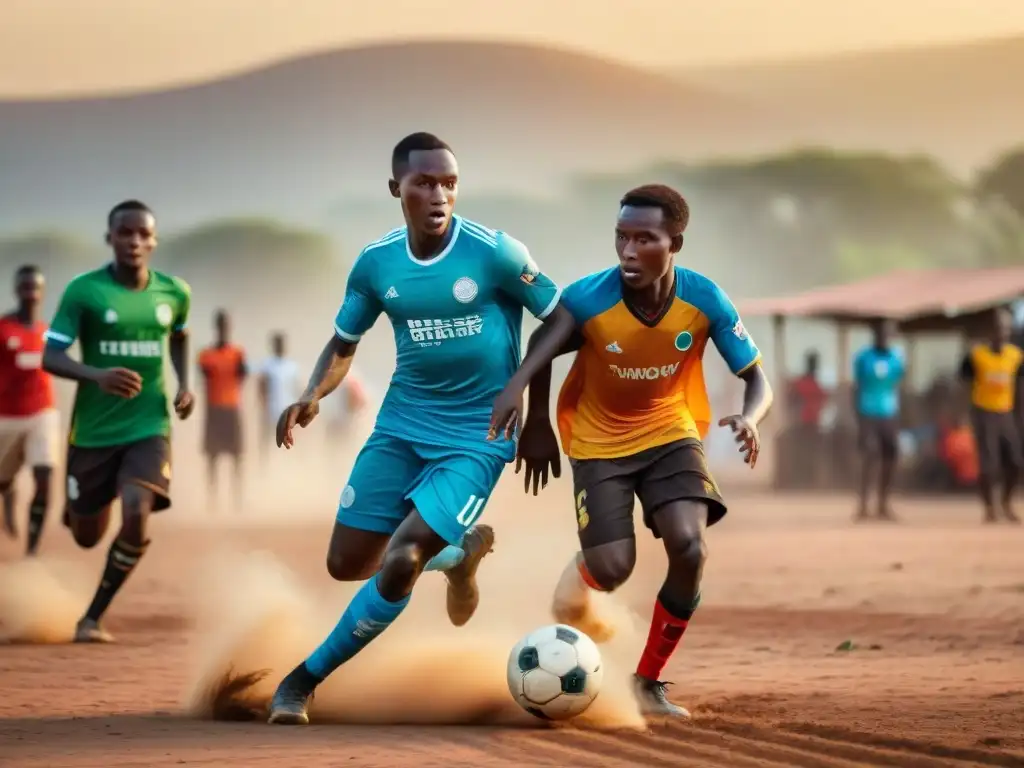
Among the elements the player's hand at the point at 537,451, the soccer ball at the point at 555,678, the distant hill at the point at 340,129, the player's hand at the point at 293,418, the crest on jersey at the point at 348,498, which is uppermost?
the distant hill at the point at 340,129

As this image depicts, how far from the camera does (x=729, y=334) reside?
23.9 ft

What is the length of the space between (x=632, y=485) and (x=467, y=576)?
931mm

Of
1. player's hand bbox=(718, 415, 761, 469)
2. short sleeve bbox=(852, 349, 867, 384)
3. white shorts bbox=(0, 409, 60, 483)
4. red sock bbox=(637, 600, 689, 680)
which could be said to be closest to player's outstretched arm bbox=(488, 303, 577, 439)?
player's hand bbox=(718, 415, 761, 469)

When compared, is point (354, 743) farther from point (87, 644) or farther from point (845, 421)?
point (845, 421)

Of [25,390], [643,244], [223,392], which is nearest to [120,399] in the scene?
[643,244]

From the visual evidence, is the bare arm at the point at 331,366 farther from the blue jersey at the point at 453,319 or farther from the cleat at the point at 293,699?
the cleat at the point at 293,699

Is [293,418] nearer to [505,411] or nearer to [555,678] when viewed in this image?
[505,411]

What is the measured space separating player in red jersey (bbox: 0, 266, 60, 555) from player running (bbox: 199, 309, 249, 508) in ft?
18.5

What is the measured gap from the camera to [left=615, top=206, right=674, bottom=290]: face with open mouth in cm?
704

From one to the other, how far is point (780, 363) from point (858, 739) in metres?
24.5

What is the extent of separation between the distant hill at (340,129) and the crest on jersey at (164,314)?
69.5m

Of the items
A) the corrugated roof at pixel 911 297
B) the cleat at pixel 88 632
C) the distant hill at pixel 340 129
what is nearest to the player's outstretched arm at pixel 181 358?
the cleat at pixel 88 632

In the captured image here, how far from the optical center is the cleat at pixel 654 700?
23.1ft

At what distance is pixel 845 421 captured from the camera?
88.9ft
